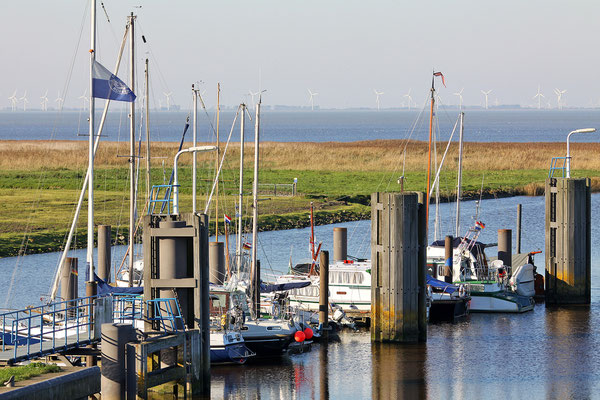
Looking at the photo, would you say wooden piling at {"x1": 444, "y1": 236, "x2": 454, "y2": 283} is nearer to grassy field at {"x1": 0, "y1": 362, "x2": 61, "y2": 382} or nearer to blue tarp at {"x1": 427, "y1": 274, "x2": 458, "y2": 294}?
blue tarp at {"x1": 427, "y1": 274, "x2": 458, "y2": 294}

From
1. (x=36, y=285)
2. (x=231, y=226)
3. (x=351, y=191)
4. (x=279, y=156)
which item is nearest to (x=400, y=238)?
(x=36, y=285)

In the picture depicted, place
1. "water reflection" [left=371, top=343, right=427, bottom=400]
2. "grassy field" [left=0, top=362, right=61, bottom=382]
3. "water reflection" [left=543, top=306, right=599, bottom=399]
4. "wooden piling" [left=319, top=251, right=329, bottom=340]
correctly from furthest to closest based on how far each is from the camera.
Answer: "wooden piling" [left=319, top=251, right=329, bottom=340], "water reflection" [left=543, top=306, right=599, bottom=399], "water reflection" [left=371, top=343, right=427, bottom=400], "grassy field" [left=0, top=362, right=61, bottom=382]

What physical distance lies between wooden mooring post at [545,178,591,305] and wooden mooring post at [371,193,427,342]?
1204 centimetres

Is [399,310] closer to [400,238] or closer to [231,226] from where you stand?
[400,238]

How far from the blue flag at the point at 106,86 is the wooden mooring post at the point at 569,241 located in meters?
20.8

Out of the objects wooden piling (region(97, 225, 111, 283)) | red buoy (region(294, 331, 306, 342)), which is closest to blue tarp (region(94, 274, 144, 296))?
wooden piling (region(97, 225, 111, 283))

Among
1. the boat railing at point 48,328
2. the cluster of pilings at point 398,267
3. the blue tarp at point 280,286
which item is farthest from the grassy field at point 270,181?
the boat railing at point 48,328

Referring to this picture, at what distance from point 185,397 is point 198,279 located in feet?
10.5

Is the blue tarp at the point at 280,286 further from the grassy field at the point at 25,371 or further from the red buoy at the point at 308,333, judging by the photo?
the grassy field at the point at 25,371

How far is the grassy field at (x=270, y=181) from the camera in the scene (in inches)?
2734

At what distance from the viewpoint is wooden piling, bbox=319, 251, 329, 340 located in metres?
40.1

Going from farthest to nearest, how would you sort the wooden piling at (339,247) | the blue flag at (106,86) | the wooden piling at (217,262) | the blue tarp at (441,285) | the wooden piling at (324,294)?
the wooden piling at (339,247) → the blue tarp at (441,285) → the wooden piling at (217,262) → the wooden piling at (324,294) → the blue flag at (106,86)

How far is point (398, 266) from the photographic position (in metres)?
37.6

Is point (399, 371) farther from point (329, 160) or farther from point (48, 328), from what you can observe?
point (329, 160)
